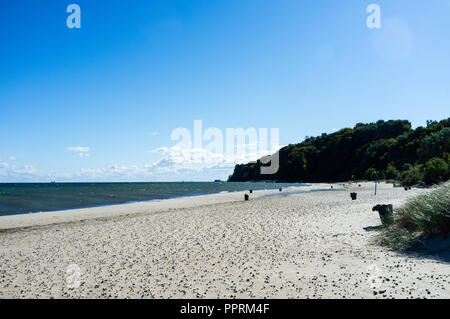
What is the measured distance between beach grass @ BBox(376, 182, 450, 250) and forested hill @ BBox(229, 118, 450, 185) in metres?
34.3

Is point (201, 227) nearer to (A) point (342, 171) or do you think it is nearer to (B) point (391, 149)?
(B) point (391, 149)

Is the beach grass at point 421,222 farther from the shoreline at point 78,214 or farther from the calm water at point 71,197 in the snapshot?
the calm water at point 71,197

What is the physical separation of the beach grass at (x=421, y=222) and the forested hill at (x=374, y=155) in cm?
3431

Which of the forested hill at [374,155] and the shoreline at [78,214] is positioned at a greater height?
the forested hill at [374,155]

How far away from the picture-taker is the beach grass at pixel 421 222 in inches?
308

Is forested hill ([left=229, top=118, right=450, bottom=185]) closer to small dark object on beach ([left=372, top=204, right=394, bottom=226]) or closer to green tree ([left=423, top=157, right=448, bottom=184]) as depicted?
green tree ([left=423, top=157, right=448, bottom=184])

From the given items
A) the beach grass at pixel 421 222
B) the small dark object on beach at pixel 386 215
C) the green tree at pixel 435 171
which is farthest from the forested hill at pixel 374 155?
Result: the beach grass at pixel 421 222

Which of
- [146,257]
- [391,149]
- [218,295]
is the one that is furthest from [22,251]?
[391,149]

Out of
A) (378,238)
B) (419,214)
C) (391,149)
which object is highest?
(391,149)

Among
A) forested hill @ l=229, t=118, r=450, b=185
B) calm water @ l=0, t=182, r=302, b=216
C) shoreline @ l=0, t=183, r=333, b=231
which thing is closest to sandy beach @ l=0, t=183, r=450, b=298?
shoreline @ l=0, t=183, r=333, b=231

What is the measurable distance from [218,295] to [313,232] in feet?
22.1

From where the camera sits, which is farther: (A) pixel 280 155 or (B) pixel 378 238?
(A) pixel 280 155

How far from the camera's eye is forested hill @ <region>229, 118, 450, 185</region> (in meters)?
52.4

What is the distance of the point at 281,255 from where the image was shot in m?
8.20
